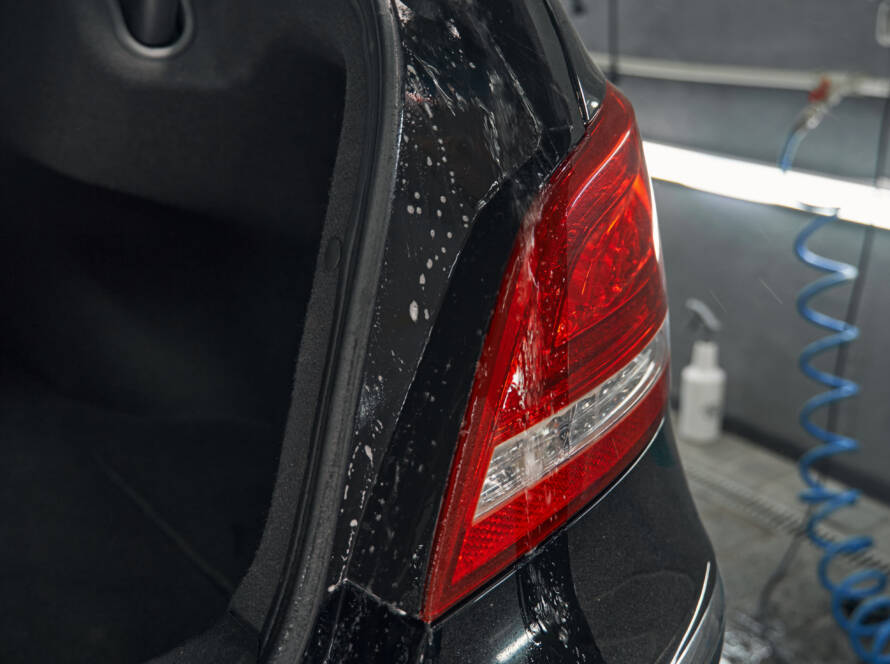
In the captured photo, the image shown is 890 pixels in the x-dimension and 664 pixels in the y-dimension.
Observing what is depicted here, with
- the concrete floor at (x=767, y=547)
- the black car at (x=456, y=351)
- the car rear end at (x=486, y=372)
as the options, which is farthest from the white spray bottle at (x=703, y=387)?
the car rear end at (x=486, y=372)

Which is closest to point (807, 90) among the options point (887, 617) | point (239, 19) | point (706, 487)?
point (706, 487)

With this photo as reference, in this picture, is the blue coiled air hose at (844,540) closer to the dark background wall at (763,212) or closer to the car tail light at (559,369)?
the dark background wall at (763,212)

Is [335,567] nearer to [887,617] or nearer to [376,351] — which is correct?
[376,351]

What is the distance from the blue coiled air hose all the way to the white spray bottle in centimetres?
26

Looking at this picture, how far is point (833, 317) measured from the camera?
7.36 ft

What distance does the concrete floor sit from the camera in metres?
1.73

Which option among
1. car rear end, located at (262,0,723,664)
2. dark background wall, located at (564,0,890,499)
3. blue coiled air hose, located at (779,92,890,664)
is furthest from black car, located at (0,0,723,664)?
dark background wall, located at (564,0,890,499)

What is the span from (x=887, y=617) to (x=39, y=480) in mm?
1693

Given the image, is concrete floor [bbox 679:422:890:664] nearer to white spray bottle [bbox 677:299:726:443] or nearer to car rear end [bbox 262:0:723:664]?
white spray bottle [bbox 677:299:726:443]

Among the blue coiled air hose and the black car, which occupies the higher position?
the black car

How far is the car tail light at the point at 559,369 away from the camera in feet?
1.79

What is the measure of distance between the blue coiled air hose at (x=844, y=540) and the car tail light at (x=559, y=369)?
4.15ft

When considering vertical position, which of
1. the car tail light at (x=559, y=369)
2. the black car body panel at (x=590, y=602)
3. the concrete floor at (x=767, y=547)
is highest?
the car tail light at (x=559, y=369)

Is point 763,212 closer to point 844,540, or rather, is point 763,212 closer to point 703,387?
point 703,387
